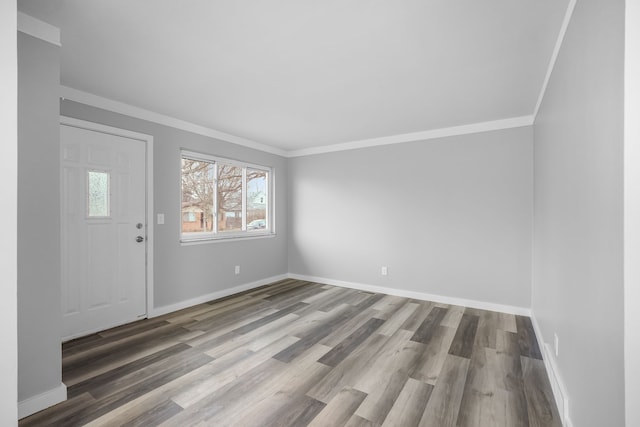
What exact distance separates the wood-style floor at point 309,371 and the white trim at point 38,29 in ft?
7.53

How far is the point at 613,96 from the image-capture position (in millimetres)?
986

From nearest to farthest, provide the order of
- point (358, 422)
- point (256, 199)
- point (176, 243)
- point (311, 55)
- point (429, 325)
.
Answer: point (358, 422)
point (311, 55)
point (429, 325)
point (176, 243)
point (256, 199)

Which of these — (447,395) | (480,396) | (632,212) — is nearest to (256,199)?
(447,395)

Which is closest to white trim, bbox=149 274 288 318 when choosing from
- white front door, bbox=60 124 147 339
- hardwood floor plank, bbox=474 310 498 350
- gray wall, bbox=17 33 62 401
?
white front door, bbox=60 124 147 339

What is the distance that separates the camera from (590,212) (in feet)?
4.03

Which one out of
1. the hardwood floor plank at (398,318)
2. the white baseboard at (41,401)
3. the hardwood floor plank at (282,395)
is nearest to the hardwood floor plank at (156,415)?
the hardwood floor plank at (282,395)

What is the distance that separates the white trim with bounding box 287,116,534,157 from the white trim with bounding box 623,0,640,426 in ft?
9.79

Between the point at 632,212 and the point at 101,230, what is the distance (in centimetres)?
376

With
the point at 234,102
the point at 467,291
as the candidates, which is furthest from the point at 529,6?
the point at 467,291

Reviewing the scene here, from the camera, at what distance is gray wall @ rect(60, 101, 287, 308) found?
3.26 meters

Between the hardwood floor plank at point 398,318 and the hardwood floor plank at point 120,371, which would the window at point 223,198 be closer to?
the hardwood floor plank at point 120,371

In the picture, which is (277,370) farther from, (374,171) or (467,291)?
(374,171)

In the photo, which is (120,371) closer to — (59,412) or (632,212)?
(59,412)

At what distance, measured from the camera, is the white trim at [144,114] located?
8.98 ft
